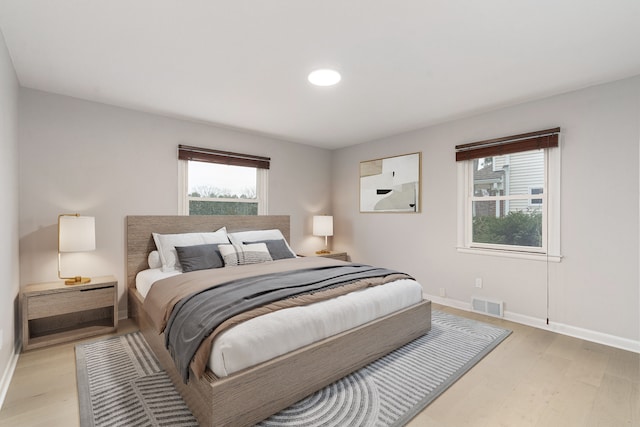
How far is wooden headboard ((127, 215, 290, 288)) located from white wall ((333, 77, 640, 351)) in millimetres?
2612

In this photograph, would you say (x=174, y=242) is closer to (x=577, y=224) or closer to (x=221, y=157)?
(x=221, y=157)

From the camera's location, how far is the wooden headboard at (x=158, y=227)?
3.42m

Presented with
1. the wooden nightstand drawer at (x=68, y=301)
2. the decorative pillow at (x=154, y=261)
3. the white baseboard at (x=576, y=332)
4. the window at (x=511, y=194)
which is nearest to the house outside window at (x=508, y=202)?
the window at (x=511, y=194)

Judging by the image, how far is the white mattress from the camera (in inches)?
66.7

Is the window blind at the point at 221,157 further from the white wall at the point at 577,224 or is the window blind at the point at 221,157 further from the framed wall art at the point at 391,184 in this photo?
the white wall at the point at 577,224

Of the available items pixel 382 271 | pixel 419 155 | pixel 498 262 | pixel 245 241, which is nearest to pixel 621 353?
pixel 498 262

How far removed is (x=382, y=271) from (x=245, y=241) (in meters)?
1.76

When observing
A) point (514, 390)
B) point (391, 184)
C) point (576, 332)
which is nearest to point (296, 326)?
point (514, 390)

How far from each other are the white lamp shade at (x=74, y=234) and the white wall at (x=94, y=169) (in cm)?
39

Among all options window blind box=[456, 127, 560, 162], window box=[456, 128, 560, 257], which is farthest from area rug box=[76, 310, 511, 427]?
window blind box=[456, 127, 560, 162]

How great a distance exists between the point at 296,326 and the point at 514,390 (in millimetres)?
1551

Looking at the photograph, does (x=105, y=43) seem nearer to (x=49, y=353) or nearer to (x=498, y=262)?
(x=49, y=353)

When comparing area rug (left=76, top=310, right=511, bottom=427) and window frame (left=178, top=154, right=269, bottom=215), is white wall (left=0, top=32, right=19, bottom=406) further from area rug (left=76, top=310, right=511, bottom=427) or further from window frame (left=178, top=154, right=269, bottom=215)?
window frame (left=178, top=154, right=269, bottom=215)

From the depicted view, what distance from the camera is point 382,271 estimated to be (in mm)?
3033
